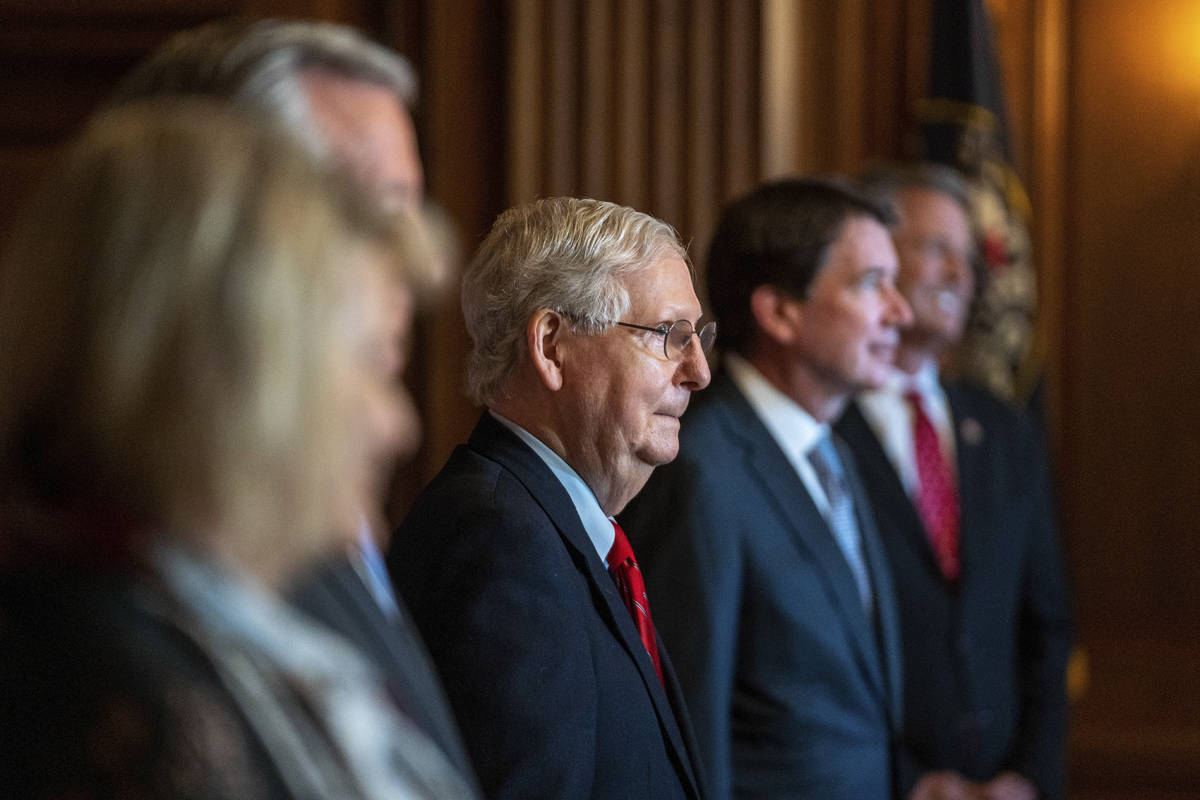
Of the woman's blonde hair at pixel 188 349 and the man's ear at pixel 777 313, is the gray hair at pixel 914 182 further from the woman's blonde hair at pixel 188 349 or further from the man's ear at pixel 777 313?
the woman's blonde hair at pixel 188 349

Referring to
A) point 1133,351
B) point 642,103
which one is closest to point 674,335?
point 642,103

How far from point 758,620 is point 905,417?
1148mm

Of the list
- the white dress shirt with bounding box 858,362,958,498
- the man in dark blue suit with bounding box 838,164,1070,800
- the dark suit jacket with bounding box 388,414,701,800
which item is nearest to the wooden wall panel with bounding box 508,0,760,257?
the man in dark blue suit with bounding box 838,164,1070,800

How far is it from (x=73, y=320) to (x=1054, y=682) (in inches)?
120

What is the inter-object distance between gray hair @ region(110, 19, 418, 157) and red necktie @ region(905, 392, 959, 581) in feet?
7.49

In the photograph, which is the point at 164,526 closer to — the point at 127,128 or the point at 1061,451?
the point at 127,128

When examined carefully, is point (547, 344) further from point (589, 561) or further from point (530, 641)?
point (530, 641)

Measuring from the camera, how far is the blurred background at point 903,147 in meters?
4.12

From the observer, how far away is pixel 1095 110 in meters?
4.53

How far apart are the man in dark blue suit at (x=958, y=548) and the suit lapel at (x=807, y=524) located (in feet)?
1.32

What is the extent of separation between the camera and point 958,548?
328cm

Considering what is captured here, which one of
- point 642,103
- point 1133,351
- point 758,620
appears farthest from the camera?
point 1133,351

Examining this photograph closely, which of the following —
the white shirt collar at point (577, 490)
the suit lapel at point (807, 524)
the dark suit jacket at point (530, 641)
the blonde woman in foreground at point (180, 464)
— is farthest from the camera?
the suit lapel at point (807, 524)

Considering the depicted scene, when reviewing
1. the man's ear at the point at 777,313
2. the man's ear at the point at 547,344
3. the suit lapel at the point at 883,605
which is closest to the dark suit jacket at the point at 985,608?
the suit lapel at the point at 883,605
